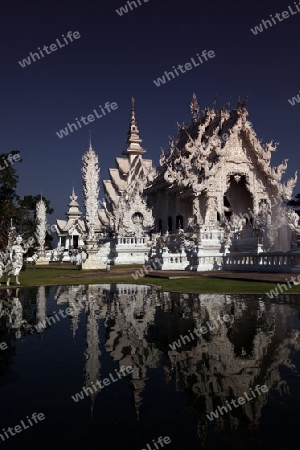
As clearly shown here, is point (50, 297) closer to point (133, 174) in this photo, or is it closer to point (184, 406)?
point (184, 406)

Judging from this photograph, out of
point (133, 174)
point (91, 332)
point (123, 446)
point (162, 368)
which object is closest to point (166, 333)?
point (91, 332)

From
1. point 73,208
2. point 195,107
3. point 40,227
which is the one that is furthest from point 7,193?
point 73,208

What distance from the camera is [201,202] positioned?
110 ft

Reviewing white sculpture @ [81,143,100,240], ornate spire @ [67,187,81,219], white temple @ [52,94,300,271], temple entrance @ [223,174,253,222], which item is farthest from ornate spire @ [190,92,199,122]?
ornate spire @ [67,187,81,219]

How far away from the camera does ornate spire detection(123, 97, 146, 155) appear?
183 ft

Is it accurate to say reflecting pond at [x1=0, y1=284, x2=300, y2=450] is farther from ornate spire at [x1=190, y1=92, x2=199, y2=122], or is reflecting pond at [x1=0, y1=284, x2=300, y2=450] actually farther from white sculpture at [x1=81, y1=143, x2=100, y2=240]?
ornate spire at [x1=190, y1=92, x2=199, y2=122]

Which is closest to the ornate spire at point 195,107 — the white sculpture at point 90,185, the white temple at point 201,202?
the white temple at point 201,202

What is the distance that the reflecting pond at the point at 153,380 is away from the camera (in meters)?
3.15

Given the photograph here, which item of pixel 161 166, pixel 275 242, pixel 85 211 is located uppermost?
pixel 161 166

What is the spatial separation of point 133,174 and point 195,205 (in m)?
19.6

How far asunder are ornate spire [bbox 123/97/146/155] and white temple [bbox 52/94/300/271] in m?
14.0

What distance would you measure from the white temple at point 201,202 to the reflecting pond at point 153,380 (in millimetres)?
13596

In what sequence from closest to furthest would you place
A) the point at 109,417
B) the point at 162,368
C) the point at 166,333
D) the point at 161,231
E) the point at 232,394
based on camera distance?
the point at 109,417 < the point at 232,394 < the point at 162,368 < the point at 166,333 < the point at 161,231

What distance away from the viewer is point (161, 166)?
1604 inches
